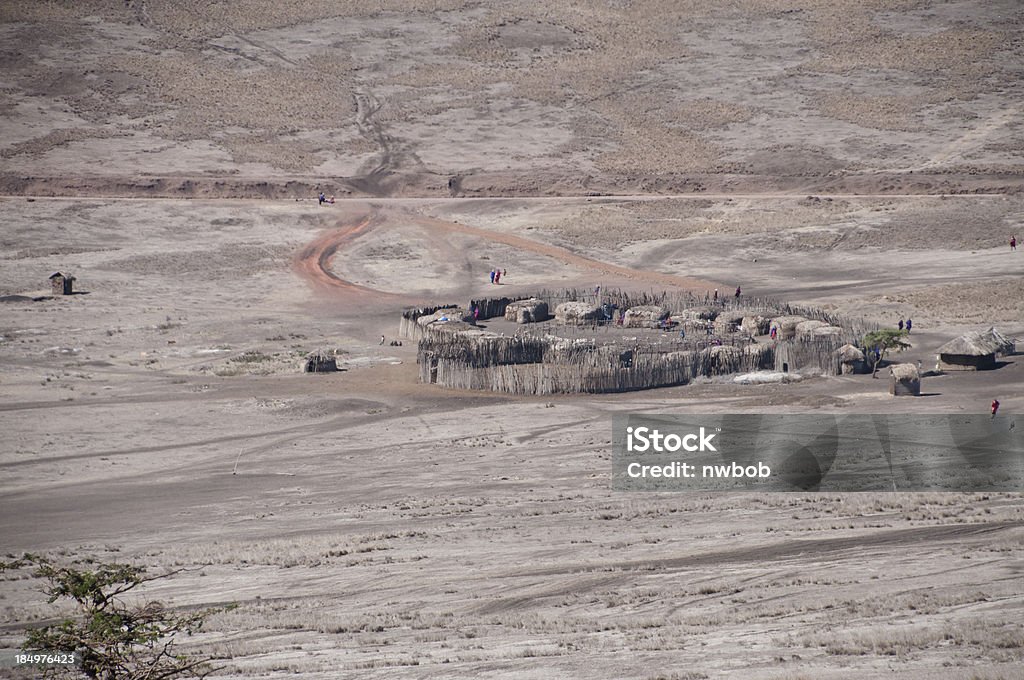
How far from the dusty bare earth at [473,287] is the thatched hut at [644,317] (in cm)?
828

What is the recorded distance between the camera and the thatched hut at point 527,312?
4797 centimetres

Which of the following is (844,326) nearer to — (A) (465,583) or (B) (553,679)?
(A) (465,583)

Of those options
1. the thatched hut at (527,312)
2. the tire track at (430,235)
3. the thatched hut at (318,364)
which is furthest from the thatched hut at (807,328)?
the thatched hut at (318,364)

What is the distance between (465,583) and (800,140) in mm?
68224

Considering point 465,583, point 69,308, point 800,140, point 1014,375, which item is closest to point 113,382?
point 69,308

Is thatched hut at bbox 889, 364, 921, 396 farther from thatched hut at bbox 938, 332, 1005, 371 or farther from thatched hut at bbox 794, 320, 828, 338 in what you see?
thatched hut at bbox 794, 320, 828, 338

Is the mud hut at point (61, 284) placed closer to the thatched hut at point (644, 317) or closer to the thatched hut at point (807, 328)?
the thatched hut at point (644, 317)

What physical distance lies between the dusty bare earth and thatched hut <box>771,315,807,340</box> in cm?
518

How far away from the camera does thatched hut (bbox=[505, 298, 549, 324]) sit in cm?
4797

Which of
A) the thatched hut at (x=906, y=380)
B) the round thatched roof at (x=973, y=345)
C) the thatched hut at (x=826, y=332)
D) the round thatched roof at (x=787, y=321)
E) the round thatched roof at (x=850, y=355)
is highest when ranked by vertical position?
the round thatched roof at (x=787, y=321)

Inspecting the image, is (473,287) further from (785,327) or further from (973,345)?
(973,345)

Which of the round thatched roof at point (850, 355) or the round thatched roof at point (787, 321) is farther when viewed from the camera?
the round thatched roof at point (787, 321)

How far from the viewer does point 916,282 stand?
55812mm

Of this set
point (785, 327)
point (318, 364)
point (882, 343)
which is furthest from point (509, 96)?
point (882, 343)
